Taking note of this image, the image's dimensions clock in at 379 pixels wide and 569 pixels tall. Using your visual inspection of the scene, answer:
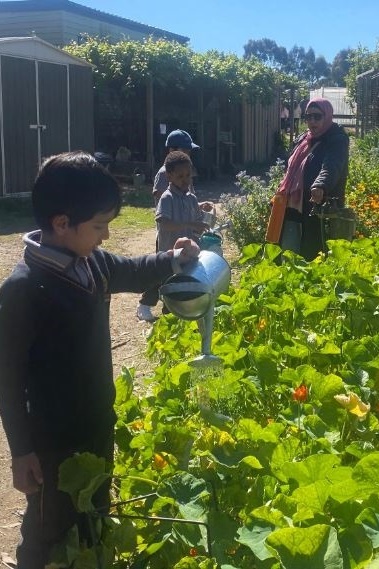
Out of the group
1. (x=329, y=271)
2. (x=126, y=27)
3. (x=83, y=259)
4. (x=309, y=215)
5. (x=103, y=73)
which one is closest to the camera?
(x=83, y=259)

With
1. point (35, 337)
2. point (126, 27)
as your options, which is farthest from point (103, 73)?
point (35, 337)

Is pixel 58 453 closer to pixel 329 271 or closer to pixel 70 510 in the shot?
pixel 70 510

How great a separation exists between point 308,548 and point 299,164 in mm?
4831

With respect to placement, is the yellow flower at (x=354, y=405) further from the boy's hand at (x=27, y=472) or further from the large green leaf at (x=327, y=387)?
the boy's hand at (x=27, y=472)

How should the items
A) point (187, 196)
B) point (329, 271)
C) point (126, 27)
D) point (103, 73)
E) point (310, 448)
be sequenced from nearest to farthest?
1. point (310, 448)
2. point (329, 271)
3. point (187, 196)
4. point (103, 73)
5. point (126, 27)

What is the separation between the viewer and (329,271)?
3.31 m

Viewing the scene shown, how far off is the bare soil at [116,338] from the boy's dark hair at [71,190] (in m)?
1.54

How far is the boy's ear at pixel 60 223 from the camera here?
2137 mm

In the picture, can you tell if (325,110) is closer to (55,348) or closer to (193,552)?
(55,348)

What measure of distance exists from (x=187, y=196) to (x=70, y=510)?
340 centimetres

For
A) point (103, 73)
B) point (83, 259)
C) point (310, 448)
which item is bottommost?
point (310, 448)

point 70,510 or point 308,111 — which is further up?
point 308,111

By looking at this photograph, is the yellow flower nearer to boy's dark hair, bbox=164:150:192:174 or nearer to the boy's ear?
the boy's ear

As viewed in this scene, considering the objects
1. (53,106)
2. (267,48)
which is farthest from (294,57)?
(53,106)
